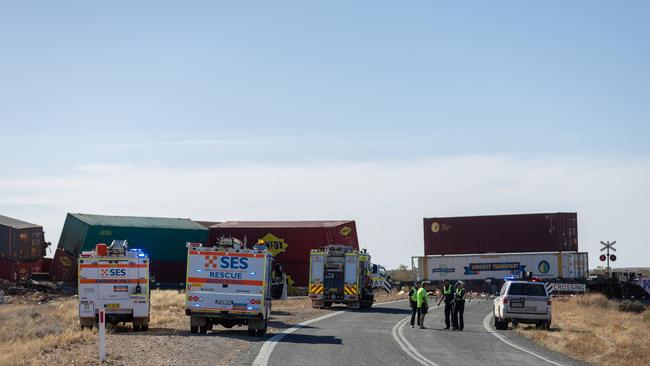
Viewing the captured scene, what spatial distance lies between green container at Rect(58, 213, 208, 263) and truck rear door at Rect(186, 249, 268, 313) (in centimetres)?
3167

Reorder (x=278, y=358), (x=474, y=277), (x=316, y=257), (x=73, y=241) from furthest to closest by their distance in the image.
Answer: (x=474, y=277), (x=73, y=241), (x=316, y=257), (x=278, y=358)

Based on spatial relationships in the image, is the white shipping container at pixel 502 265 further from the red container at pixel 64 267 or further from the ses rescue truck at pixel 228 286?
the ses rescue truck at pixel 228 286

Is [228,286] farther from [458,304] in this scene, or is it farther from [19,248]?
[19,248]

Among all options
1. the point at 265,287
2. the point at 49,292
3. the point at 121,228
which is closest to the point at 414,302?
the point at 265,287

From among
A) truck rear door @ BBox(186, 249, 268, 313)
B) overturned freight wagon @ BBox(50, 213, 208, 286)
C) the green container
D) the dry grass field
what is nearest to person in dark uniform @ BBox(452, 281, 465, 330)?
the dry grass field

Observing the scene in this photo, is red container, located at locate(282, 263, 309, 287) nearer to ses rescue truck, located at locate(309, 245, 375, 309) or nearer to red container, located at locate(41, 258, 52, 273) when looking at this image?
red container, located at locate(41, 258, 52, 273)

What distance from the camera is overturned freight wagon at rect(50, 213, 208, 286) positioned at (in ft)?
179

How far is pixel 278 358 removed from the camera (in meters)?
17.7

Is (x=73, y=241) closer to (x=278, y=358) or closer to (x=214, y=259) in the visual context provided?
(x=214, y=259)

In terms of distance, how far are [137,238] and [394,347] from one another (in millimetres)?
40031

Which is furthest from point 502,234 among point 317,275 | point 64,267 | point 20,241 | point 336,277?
point 20,241

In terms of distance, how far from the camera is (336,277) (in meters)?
41.5

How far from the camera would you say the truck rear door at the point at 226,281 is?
77.4ft

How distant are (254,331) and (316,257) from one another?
1755 centimetres
